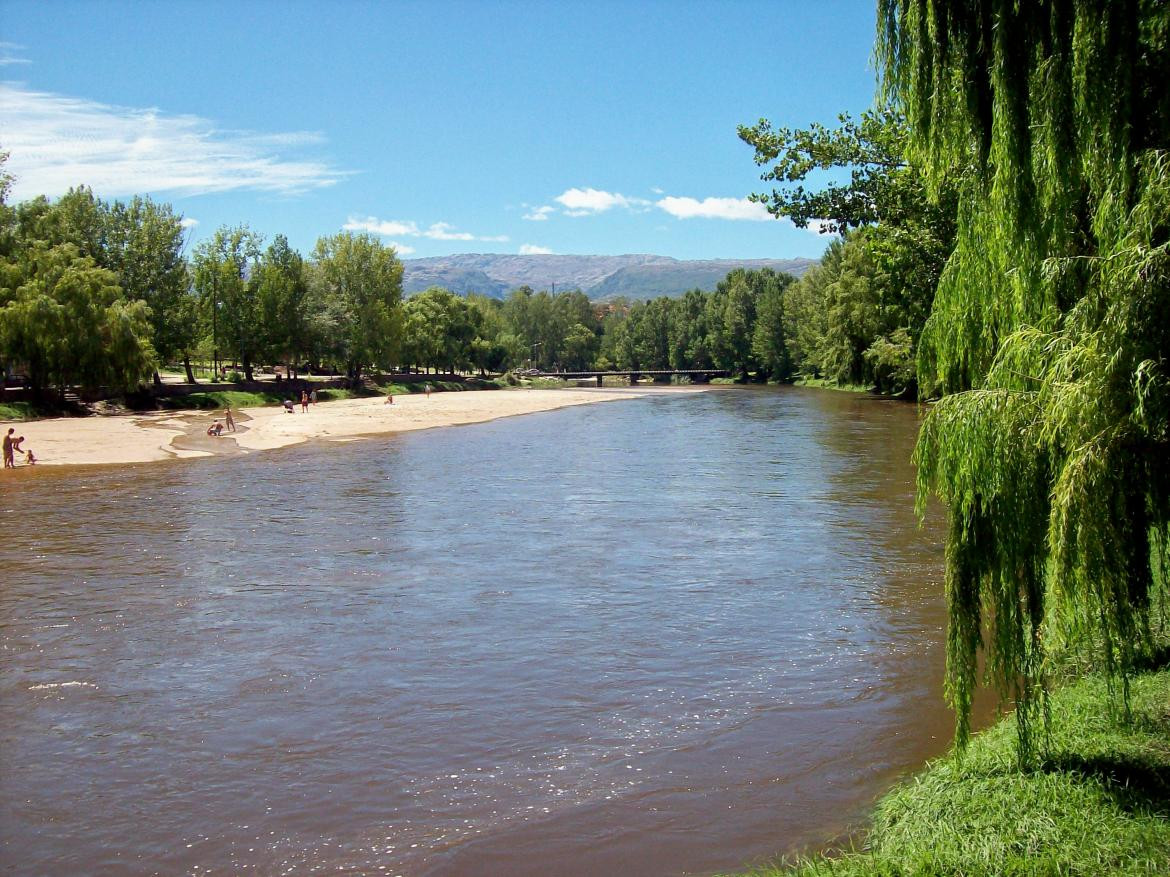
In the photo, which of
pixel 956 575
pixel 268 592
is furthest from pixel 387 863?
pixel 268 592

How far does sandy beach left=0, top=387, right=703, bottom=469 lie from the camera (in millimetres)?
45625

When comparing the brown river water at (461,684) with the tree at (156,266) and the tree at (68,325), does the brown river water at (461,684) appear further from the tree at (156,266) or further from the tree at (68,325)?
the tree at (156,266)

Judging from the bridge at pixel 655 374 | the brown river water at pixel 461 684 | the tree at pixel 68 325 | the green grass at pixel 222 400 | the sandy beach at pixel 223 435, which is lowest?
the brown river water at pixel 461 684

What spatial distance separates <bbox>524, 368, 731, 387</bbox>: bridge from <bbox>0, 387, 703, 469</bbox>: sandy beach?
8541cm

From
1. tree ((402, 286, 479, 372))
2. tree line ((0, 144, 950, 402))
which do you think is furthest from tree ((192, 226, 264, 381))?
tree ((402, 286, 479, 372))

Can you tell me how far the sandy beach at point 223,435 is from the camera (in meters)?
45.6

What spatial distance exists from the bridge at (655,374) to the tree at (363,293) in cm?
5732

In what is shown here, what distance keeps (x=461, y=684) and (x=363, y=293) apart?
3895 inches

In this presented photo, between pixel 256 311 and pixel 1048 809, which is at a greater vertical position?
pixel 256 311

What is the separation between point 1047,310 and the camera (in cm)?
748

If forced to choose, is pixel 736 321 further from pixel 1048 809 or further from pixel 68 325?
pixel 1048 809

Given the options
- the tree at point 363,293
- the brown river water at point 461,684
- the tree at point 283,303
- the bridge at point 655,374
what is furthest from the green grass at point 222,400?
the bridge at point 655,374

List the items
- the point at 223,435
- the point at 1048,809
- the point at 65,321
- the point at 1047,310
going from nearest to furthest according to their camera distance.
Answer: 1. the point at 1048,809
2. the point at 1047,310
3. the point at 223,435
4. the point at 65,321

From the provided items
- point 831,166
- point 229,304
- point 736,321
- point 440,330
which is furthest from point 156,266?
point 736,321
